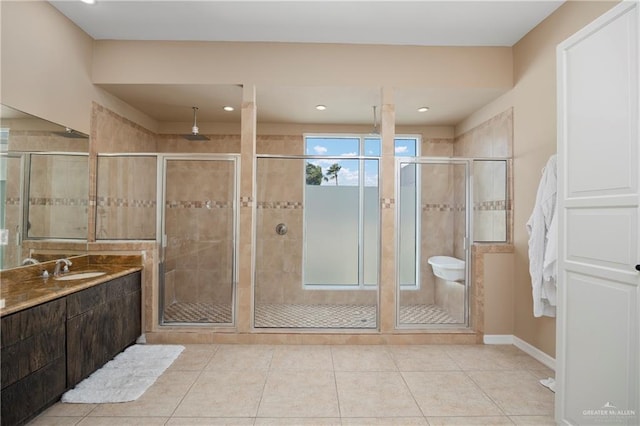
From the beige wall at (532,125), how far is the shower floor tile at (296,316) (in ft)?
2.35

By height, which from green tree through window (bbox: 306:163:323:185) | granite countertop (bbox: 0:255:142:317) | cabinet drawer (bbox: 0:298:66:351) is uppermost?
green tree through window (bbox: 306:163:323:185)

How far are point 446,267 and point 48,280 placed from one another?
11.7 ft

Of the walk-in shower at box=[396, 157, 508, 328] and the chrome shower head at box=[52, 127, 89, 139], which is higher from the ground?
the chrome shower head at box=[52, 127, 89, 139]

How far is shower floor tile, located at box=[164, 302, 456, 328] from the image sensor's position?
351 centimetres

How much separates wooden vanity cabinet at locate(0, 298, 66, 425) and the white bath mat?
17cm

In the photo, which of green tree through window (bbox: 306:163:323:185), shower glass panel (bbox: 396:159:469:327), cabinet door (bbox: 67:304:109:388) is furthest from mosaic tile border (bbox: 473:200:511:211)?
cabinet door (bbox: 67:304:109:388)

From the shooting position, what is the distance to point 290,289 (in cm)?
377

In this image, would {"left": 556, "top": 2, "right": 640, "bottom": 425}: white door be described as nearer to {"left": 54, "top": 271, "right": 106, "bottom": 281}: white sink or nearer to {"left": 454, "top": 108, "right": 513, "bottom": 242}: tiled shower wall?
{"left": 454, "top": 108, "right": 513, "bottom": 242}: tiled shower wall

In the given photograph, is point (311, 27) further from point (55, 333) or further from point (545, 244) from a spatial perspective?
point (55, 333)

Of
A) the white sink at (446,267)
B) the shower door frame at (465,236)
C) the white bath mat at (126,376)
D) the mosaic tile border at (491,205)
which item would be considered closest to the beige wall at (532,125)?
the mosaic tile border at (491,205)

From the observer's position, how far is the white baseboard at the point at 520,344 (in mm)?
2943

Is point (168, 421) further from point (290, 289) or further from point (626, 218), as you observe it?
point (626, 218)

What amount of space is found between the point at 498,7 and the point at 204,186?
309 cm

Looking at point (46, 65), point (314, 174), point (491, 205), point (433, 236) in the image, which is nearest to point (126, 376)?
point (314, 174)
